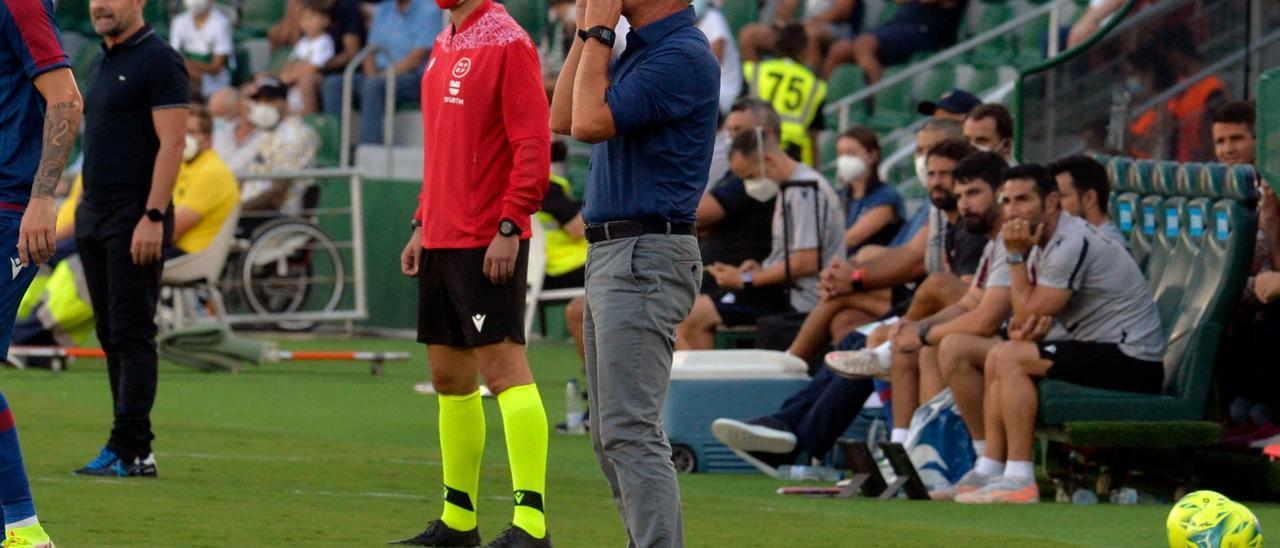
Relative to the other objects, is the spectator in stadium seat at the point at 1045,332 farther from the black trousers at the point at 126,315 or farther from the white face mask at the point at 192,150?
the white face mask at the point at 192,150

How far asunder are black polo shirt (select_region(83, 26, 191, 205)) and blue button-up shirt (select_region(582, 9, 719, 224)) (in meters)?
3.50

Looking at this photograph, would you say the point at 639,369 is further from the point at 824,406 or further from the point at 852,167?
the point at 852,167

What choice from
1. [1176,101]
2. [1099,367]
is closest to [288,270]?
[1176,101]

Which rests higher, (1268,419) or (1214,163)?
(1214,163)

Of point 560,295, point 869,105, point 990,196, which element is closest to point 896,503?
point 990,196

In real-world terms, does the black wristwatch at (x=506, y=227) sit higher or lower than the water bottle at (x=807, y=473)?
higher

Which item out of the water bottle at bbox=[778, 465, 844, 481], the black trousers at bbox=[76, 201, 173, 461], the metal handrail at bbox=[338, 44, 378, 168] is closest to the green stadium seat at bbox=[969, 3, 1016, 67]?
the metal handrail at bbox=[338, 44, 378, 168]

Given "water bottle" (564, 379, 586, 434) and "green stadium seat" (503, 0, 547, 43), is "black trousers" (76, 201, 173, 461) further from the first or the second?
"green stadium seat" (503, 0, 547, 43)

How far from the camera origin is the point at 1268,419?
9.45 m

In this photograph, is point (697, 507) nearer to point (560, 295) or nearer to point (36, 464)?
point (36, 464)

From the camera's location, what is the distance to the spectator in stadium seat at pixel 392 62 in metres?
21.2

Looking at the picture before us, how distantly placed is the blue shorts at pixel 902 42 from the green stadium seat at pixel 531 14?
358 cm

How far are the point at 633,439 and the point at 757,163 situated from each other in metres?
5.97

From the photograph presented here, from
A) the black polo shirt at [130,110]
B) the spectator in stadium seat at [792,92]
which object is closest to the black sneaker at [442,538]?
the black polo shirt at [130,110]
